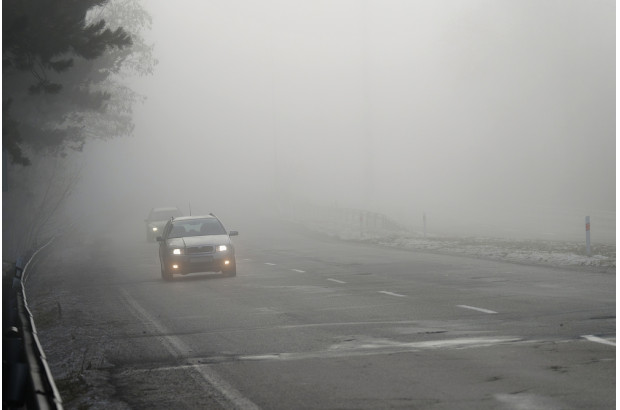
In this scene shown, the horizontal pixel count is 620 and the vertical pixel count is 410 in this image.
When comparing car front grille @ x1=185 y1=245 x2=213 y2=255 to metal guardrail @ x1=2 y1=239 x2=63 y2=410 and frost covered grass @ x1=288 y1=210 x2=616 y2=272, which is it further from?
metal guardrail @ x1=2 y1=239 x2=63 y2=410

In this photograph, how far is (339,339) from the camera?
13359 millimetres

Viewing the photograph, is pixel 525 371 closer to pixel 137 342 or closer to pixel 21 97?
pixel 137 342

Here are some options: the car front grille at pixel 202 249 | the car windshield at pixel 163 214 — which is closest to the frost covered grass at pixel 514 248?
the car windshield at pixel 163 214

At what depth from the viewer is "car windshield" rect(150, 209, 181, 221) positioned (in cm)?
5266

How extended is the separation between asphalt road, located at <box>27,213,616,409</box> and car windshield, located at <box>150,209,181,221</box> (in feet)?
82.6

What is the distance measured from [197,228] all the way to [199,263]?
202cm

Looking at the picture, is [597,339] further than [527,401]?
Yes

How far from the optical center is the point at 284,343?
43.4 feet

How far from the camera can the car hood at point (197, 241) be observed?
2725 cm

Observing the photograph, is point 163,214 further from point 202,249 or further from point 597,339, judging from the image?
point 597,339

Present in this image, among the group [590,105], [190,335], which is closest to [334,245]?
[190,335]

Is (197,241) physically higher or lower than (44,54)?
lower

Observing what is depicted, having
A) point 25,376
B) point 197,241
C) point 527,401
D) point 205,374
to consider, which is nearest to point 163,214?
point 197,241

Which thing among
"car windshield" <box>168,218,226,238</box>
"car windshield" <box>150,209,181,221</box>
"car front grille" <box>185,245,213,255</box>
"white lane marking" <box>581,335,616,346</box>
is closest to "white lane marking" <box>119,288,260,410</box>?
"white lane marking" <box>581,335,616,346</box>
